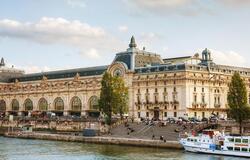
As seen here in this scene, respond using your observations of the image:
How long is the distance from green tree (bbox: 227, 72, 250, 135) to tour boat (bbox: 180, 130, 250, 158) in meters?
11.3

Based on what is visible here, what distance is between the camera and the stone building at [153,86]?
5349 inches

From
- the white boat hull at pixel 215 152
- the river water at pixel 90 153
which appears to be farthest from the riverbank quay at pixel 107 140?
the white boat hull at pixel 215 152

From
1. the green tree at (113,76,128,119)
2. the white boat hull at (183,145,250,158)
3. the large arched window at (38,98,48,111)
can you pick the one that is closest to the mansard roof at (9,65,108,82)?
the large arched window at (38,98,48,111)

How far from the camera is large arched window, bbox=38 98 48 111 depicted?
596 feet

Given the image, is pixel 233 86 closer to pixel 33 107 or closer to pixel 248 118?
pixel 248 118

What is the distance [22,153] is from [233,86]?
4403 cm

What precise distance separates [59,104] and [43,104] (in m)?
9.28

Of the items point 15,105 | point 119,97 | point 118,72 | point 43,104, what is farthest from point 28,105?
point 119,97

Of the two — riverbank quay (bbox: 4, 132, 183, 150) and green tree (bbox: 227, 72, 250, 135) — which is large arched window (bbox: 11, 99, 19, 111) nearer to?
riverbank quay (bbox: 4, 132, 183, 150)

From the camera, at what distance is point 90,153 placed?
8719 centimetres

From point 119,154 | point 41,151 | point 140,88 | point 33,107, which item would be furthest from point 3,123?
point 119,154

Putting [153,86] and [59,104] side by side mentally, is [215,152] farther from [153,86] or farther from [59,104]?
[59,104]

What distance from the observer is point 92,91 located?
16325cm

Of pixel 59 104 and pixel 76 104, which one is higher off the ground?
pixel 59 104
